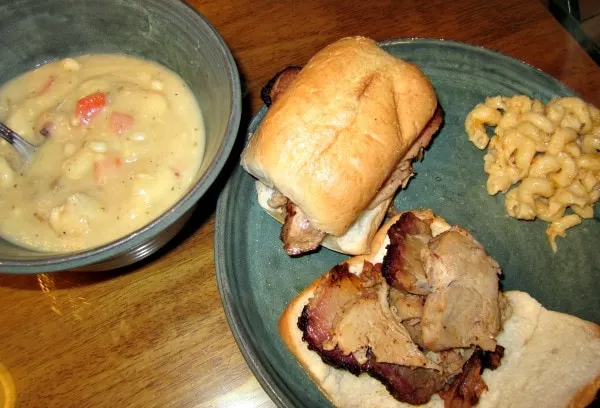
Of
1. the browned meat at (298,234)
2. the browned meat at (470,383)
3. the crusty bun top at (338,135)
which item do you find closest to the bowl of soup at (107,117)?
the crusty bun top at (338,135)

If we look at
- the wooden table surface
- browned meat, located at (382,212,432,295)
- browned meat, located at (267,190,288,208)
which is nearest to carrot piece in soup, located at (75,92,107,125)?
the wooden table surface

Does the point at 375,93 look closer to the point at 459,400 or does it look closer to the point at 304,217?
the point at 304,217

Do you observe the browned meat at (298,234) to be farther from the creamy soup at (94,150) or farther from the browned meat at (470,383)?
the browned meat at (470,383)

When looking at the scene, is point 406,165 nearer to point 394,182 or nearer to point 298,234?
point 394,182

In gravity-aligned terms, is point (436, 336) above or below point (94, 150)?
below

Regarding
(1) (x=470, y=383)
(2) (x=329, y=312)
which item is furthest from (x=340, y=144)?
(1) (x=470, y=383)

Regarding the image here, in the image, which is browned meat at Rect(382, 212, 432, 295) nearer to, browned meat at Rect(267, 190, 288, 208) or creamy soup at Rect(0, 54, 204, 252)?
browned meat at Rect(267, 190, 288, 208)
